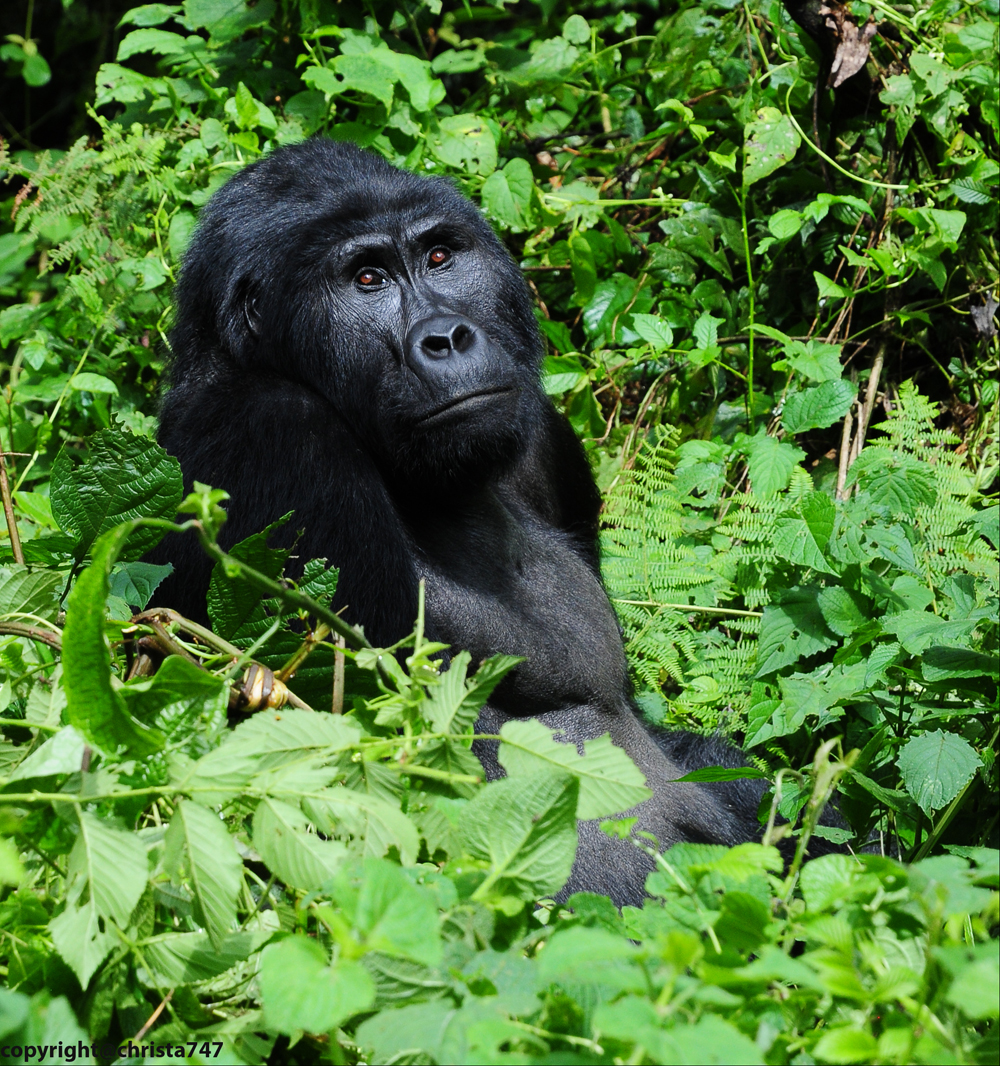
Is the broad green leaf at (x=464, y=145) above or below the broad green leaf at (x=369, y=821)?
above

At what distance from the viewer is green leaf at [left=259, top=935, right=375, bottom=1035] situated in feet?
3.15

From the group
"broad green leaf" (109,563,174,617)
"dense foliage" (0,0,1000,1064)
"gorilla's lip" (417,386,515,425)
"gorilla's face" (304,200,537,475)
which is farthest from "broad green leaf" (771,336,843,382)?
"broad green leaf" (109,563,174,617)

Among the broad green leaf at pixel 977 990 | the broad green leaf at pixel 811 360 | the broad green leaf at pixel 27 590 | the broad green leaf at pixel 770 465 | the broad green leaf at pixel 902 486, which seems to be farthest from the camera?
the broad green leaf at pixel 811 360

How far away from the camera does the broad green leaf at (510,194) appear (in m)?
4.11

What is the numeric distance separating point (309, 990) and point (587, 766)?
0.41 m

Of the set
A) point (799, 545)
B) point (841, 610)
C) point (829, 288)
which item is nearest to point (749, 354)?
point (829, 288)

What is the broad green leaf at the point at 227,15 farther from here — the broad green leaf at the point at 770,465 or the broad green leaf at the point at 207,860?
the broad green leaf at the point at 207,860

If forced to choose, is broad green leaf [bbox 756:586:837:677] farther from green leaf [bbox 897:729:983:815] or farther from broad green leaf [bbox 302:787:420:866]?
broad green leaf [bbox 302:787:420:866]

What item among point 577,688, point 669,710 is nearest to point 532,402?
point 577,688

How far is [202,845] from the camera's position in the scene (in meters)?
1.19

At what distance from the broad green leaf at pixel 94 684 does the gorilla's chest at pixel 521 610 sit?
1354 millimetres

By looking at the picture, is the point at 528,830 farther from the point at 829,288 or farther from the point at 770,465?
the point at 829,288

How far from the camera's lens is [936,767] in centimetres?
211

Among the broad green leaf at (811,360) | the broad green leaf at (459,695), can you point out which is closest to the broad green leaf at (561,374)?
the broad green leaf at (811,360)
